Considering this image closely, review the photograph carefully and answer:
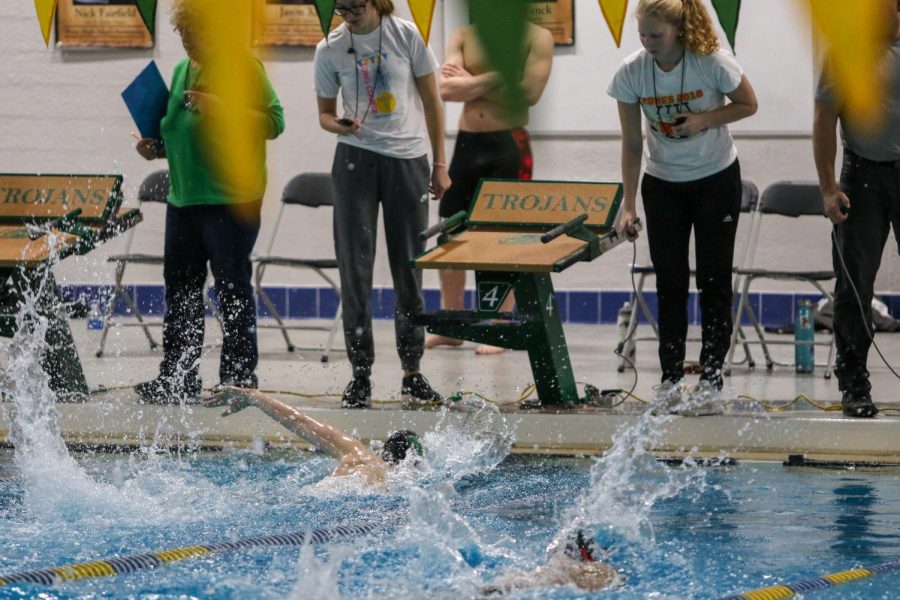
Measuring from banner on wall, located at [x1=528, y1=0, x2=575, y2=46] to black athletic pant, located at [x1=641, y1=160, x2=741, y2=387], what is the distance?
4371mm

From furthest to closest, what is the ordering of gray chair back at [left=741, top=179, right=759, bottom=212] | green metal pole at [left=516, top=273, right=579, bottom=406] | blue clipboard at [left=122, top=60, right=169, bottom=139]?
gray chair back at [left=741, top=179, right=759, bottom=212], green metal pole at [left=516, top=273, right=579, bottom=406], blue clipboard at [left=122, top=60, right=169, bottom=139]

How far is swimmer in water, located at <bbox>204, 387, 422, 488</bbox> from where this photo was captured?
14.0 feet

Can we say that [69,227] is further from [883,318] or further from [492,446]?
[883,318]

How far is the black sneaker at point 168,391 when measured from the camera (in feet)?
18.2

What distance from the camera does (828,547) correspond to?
3.67 metres

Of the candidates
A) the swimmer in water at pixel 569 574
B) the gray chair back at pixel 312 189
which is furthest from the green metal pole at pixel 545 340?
the gray chair back at pixel 312 189

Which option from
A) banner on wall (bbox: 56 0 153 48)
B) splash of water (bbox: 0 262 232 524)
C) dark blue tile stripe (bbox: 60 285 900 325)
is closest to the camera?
banner on wall (bbox: 56 0 153 48)

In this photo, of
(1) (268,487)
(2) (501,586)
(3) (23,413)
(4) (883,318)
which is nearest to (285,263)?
(3) (23,413)

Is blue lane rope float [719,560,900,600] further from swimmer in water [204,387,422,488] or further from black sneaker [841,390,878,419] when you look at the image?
black sneaker [841,390,878,419]

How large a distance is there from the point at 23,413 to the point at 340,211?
1472 millimetres

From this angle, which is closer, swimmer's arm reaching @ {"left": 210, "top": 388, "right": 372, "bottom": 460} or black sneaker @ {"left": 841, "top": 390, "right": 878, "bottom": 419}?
swimmer's arm reaching @ {"left": 210, "top": 388, "right": 372, "bottom": 460}

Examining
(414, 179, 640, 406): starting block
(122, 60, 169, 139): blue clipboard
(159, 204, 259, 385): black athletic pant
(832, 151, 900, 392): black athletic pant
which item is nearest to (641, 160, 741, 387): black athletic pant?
(414, 179, 640, 406): starting block

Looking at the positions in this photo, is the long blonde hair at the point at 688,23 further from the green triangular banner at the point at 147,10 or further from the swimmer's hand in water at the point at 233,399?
the green triangular banner at the point at 147,10

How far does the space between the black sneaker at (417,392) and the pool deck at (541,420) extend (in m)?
A: 0.10
